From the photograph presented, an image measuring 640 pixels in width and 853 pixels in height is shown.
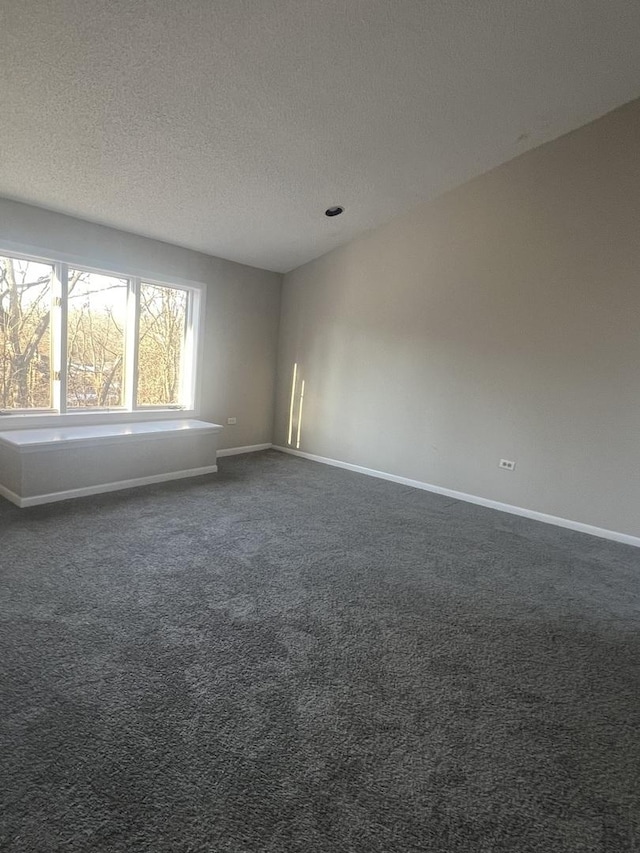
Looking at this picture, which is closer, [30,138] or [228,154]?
[30,138]

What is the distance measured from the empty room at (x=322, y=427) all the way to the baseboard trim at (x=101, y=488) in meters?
0.04

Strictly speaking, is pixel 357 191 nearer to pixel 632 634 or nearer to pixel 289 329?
pixel 289 329

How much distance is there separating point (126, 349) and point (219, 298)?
1271 mm

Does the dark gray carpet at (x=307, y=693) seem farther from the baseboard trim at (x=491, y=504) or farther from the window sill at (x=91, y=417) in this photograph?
the window sill at (x=91, y=417)

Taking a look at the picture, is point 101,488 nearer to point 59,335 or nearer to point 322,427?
point 59,335

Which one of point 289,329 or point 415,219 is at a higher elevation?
point 415,219

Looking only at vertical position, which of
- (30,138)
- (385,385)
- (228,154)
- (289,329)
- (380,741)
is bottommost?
(380,741)

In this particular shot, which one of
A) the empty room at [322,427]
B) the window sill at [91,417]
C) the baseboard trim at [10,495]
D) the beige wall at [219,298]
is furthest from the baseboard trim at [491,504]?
the baseboard trim at [10,495]

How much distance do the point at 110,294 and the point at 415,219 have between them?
3.22 meters

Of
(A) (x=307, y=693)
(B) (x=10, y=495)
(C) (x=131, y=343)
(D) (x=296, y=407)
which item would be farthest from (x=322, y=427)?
(A) (x=307, y=693)

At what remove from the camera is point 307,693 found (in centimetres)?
159

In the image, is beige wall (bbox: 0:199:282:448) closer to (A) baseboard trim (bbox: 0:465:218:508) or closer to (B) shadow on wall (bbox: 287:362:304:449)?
(B) shadow on wall (bbox: 287:362:304:449)

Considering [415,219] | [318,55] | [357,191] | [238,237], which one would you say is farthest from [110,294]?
[415,219]

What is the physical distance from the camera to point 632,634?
Answer: 2.19 meters
